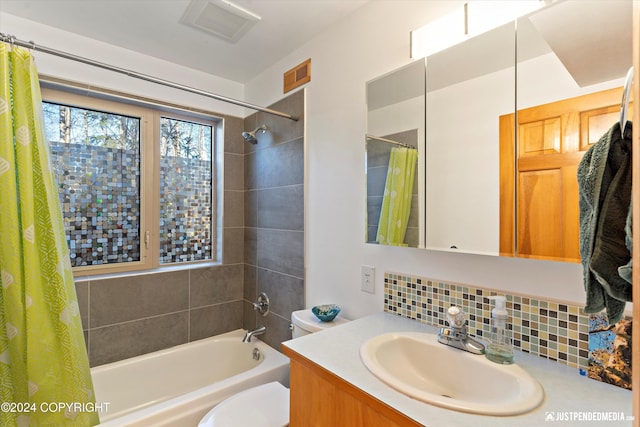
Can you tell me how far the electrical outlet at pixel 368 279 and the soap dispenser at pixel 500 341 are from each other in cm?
59

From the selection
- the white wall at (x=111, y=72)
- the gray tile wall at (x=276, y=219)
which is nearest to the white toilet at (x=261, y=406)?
the gray tile wall at (x=276, y=219)

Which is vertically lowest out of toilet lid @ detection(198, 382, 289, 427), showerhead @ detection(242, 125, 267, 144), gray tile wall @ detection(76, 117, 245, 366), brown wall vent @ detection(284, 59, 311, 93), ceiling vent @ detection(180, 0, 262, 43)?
toilet lid @ detection(198, 382, 289, 427)

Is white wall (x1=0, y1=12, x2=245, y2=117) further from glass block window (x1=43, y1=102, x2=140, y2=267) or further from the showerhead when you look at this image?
the showerhead

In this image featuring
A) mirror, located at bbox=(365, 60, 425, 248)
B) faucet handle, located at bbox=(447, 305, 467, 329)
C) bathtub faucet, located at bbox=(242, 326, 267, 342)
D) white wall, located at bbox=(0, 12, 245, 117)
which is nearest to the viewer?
faucet handle, located at bbox=(447, 305, 467, 329)

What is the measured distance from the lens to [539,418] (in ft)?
2.29

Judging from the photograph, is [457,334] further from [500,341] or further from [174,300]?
[174,300]

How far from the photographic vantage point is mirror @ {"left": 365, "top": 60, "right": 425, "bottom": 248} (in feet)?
4.23

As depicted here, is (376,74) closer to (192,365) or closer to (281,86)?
(281,86)

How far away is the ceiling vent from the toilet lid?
1.91 metres

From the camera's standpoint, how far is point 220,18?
164cm

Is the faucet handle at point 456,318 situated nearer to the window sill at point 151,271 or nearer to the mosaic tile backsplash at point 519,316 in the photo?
the mosaic tile backsplash at point 519,316

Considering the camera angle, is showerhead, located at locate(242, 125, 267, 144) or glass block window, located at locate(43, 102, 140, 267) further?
showerhead, located at locate(242, 125, 267, 144)

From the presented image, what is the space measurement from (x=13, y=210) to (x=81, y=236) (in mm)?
764

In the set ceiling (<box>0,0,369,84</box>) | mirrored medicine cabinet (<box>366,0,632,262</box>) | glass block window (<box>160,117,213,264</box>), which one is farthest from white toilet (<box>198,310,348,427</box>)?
ceiling (<box>0,0,369,84</box>)
